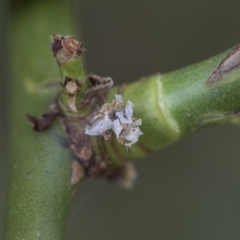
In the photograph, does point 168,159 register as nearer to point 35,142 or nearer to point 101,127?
point 35,142

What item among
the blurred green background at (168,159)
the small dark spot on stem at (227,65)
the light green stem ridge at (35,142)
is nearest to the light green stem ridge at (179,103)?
the small dark spot on stem at (227,65)

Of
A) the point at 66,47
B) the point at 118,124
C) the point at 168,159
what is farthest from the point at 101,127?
the point at 168,159

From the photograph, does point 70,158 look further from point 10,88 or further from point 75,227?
point 75,227

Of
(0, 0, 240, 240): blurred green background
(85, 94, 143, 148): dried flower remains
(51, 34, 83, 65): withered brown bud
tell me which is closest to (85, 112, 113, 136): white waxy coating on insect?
(85, 94, 143, 148): dried flower remains

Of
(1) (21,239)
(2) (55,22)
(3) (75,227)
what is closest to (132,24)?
(3) (75,227)

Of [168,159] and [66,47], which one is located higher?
[66,47]

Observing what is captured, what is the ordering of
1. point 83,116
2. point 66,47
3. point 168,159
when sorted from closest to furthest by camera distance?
point 66,47 < point 83,116 < point 168,159
